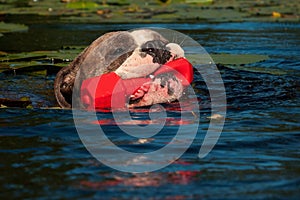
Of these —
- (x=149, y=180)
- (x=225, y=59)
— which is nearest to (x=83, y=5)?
(x=225, y=59)

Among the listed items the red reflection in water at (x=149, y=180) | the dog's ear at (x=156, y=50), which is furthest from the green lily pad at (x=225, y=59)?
the red reflection in water at (x=149, y=180)

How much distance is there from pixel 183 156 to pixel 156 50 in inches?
55.9

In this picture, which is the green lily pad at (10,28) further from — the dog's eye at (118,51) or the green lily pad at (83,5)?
the dog's eye at (118,51)

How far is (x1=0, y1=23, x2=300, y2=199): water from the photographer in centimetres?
266

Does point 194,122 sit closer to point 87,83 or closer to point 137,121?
point 137,121

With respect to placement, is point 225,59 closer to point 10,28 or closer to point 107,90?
point 107,90

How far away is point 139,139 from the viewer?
11.8 feet

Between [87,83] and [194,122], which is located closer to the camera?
[194,122]

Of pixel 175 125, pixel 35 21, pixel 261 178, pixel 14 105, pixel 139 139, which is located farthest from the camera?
pixel 35 21

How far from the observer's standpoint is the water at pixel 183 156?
2.66 meters

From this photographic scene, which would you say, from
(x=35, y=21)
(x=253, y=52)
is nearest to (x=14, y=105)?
(x=253, y=52)

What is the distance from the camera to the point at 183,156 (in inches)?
127

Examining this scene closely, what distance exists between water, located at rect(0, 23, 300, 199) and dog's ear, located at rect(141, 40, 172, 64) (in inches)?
17.6

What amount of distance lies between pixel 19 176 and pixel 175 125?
50.3 inches
